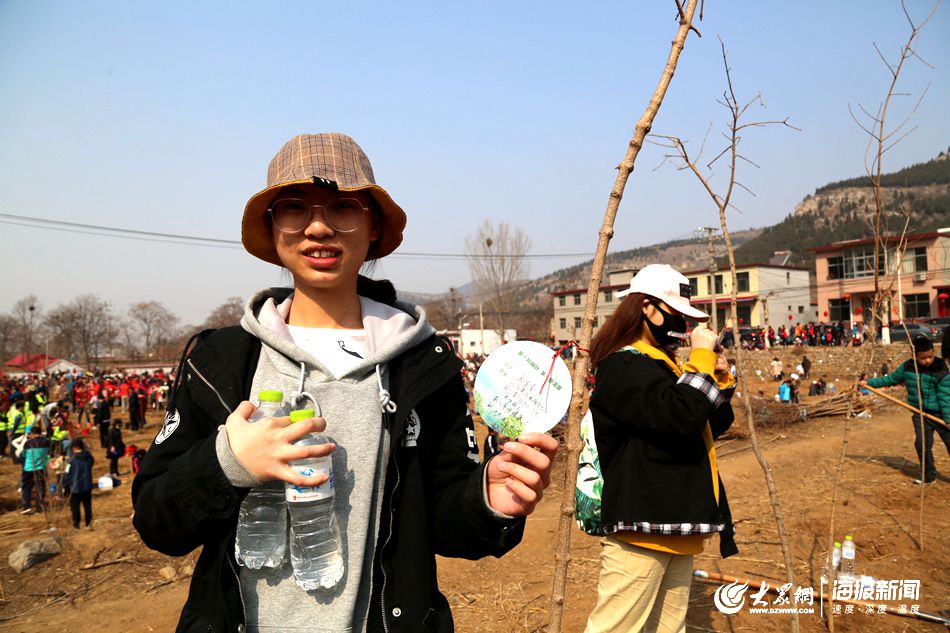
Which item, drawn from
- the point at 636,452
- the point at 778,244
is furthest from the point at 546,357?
the point at 778,244

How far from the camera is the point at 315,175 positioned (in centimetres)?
143

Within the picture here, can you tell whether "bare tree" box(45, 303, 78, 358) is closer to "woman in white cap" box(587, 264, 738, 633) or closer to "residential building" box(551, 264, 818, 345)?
"residential building" box(551, 264, 818, 345)

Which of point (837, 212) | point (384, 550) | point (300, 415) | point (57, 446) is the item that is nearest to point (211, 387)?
point (300, 415)

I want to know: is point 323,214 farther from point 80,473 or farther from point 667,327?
point 80,473

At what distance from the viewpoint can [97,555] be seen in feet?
24.1

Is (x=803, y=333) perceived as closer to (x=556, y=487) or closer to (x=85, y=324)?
(x=556, y=487)

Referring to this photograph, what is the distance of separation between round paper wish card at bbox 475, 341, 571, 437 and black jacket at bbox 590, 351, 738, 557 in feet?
4.41

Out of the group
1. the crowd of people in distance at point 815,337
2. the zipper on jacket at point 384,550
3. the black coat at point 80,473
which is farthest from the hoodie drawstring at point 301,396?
the crowd of people in distance at point 815,337

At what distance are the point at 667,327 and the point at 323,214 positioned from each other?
206 cm

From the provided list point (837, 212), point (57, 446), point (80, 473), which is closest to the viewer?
point (80, 473)

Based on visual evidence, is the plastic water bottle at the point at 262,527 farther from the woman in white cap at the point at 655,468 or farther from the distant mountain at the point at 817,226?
the distant mountain at the point at 817,226

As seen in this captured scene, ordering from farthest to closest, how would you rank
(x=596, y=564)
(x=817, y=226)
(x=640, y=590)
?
(x=817, y=226) → (x=596, y=564) → (x=640, y=590)

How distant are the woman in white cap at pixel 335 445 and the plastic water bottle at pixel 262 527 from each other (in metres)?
0.03

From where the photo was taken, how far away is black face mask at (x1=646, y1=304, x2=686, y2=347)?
2869mm
